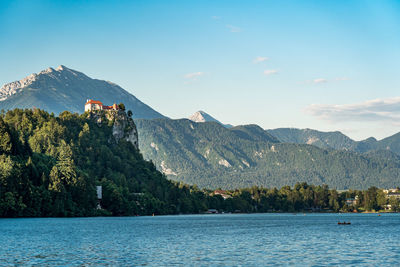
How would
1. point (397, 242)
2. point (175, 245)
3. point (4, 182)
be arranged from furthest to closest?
point (4, 182) → point (397, 242) → point (175, 245)

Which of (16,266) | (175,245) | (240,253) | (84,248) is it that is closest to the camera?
(16,266)

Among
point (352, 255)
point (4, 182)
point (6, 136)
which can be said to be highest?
point (6, 136)

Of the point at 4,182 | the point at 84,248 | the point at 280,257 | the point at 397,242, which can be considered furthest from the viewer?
the point at 4,182

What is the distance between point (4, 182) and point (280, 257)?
113m

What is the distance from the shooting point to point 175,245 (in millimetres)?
96062

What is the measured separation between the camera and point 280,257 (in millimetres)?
77188

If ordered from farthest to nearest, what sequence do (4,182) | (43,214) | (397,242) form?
(43,214) → (4,182) → (397,242)

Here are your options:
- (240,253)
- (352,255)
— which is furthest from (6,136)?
(352,255)

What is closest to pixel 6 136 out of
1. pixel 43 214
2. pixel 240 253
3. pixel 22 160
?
pixel 22 160

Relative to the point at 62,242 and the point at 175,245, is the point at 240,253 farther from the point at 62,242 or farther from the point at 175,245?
the point at 62,242

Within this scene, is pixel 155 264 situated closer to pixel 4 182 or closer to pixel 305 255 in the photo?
pixel 305 255

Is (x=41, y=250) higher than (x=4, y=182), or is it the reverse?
(x=4, y=182)

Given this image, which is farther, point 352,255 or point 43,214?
point 43,214

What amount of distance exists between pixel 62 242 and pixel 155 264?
117ft
